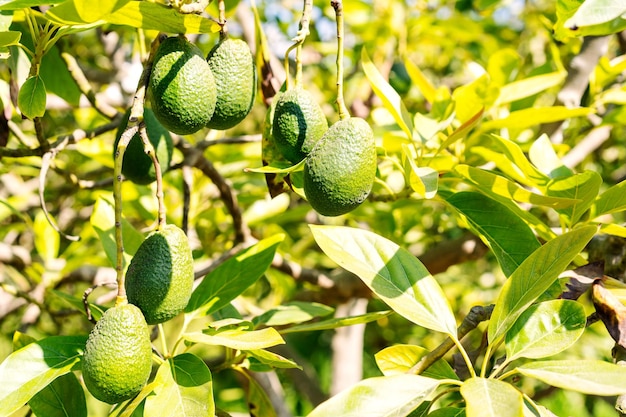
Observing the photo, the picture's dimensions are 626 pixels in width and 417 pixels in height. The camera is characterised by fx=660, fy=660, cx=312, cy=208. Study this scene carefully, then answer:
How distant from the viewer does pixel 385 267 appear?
3.28 ft

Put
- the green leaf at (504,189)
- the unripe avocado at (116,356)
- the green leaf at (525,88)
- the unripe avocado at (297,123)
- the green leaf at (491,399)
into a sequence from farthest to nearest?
the green leaf at (525,88)
the green leaf at (504,189)
the unripe avocado at (297,123)
the unripe avocado at (116,356)
the green leaf at (491,399)

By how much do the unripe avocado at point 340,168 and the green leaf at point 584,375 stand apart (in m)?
0.32

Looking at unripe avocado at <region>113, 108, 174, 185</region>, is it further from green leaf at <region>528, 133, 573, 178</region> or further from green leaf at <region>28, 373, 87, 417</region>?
green leaf at <region>528, 133, 573, 178</region>

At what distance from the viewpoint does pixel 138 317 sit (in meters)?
0.87

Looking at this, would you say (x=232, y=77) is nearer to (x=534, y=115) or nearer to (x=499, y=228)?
(x=499, y=228)

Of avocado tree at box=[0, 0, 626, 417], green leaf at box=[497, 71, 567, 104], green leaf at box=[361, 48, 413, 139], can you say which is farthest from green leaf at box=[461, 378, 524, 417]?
green leaf at box=[497, 71, 567, 104]

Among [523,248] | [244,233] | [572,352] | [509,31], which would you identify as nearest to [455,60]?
[509,31]

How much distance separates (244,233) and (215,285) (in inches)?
22.8

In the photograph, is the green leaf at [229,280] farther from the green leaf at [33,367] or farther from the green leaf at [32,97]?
the green leaf at [32,97]

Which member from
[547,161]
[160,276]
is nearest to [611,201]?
[547,161]

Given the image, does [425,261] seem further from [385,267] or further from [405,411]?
[405,411]

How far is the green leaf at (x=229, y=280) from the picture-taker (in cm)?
122

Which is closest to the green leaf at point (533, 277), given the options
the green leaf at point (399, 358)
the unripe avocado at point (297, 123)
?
the green leaf at point (399, 358)

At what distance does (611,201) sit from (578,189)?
0.06 metres
